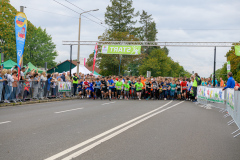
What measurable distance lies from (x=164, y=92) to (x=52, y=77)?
965 cm

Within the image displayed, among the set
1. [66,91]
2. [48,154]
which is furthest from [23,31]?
[48,154]

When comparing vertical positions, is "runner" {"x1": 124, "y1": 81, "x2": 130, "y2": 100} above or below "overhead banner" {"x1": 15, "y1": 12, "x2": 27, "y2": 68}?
below

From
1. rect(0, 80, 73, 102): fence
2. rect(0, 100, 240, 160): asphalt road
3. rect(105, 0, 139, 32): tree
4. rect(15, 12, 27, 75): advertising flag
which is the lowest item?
rect(0, 100, 240, 160): asphalt road

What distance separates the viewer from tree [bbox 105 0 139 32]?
64812 millimetres

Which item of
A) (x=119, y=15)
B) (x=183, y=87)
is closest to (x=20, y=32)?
(x=183, y=87)

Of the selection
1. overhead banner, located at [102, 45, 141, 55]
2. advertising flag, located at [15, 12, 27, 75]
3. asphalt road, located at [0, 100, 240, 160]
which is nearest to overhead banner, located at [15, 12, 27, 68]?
advertising flag, located at [15, 12, 27, 75]

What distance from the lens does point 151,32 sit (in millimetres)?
75812

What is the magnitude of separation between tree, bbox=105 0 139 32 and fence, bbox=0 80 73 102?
44033mm

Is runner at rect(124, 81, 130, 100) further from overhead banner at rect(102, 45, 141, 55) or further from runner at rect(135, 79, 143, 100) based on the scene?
overhead banner at rect(102, 45, 141, 55)

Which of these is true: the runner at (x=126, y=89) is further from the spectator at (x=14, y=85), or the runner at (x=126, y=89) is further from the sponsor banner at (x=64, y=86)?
the spectator at (x=14, y=85)

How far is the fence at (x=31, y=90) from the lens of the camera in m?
15.1

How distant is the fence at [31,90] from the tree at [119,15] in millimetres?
44033

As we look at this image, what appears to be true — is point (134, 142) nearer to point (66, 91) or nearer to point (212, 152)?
point (212, 152)

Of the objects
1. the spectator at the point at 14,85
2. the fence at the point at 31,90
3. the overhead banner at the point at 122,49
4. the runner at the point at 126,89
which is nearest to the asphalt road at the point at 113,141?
the fence at the point at 31,90
